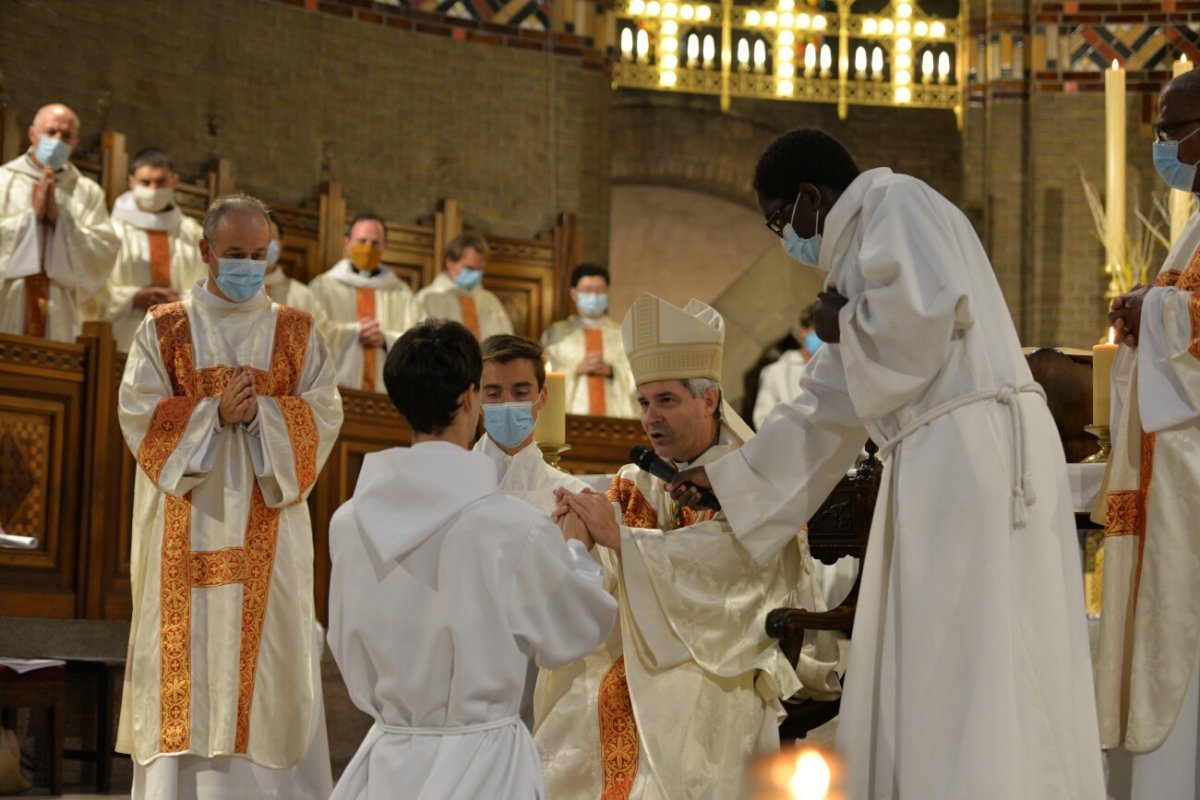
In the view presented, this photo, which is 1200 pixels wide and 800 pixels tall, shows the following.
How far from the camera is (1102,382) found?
4934mm

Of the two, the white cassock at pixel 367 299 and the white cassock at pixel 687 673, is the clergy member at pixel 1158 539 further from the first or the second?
the white cassock at pixel 367 299

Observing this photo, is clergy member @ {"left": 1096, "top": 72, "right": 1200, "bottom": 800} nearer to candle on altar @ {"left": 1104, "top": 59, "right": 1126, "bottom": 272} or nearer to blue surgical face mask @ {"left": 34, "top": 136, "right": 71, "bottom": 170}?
candle on altar @ {"left": 1104, "top": 59, "right": 1126, "bottom": 272}

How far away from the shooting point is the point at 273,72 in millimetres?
12250

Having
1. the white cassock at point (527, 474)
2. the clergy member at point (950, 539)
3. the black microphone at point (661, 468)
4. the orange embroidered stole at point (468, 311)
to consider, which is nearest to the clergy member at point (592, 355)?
the orange embroidered stole at point (468, 311)

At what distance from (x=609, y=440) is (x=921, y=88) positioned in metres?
6.18

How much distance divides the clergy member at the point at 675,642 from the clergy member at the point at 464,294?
6884 mm

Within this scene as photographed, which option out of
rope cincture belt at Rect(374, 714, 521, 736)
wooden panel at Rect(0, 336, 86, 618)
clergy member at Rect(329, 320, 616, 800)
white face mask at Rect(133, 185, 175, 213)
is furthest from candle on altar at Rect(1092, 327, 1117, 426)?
white face mask at Rect(133, 185, 175, 213)

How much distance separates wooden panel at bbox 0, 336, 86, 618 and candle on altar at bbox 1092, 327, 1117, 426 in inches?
179

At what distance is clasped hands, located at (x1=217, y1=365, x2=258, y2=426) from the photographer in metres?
5.54

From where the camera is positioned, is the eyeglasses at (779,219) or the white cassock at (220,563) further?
the white cassock at (220,563)

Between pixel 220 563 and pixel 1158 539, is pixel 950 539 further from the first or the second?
pixel 220 563

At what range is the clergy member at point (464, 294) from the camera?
11.4 meters

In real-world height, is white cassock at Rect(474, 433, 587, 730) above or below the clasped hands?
below

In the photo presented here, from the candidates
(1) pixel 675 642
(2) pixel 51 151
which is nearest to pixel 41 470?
(2) pixel 51 151
